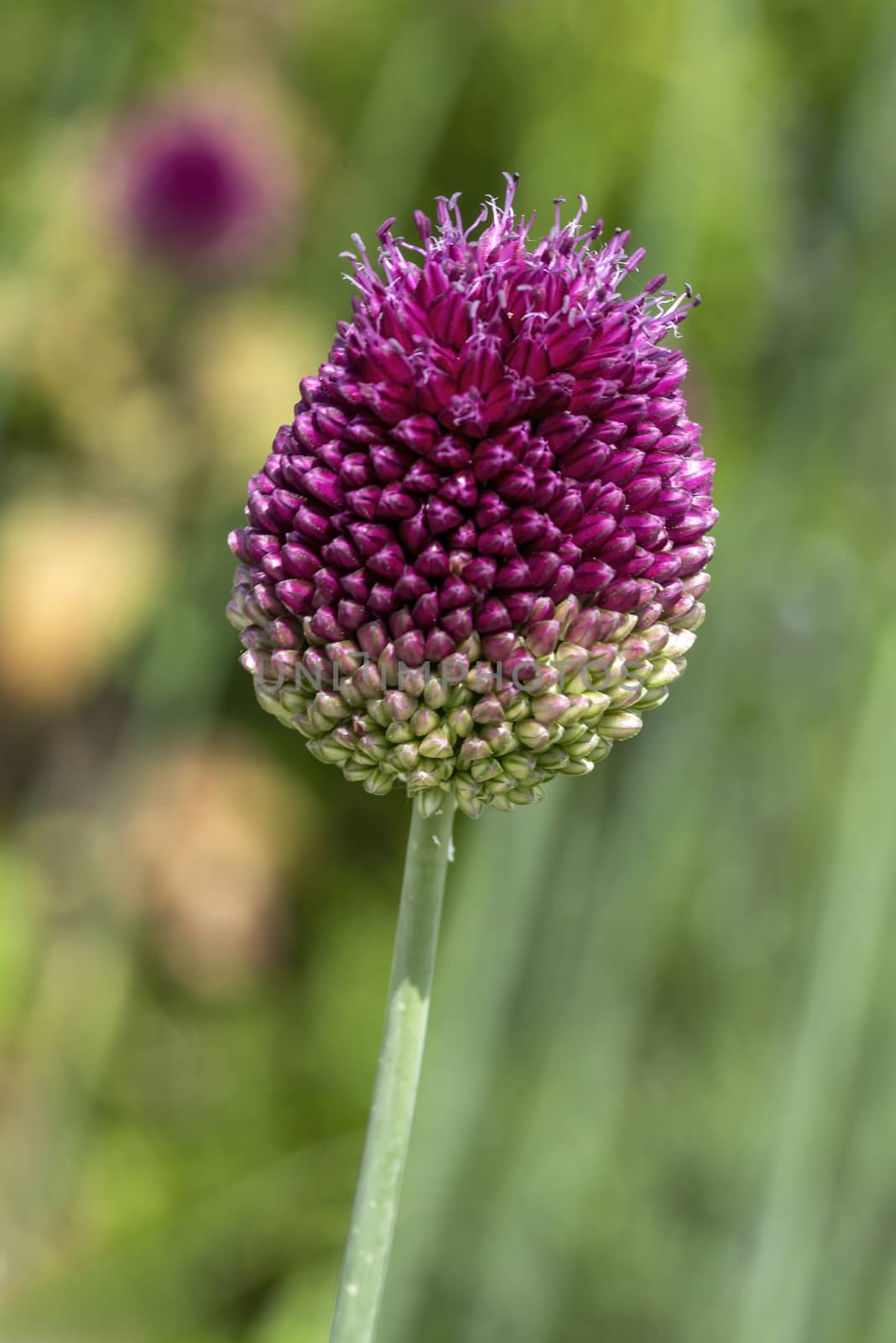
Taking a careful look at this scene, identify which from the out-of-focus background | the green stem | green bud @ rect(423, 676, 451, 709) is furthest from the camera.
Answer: the out-of-focus background

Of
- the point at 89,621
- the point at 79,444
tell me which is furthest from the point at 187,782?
the point at 79,444

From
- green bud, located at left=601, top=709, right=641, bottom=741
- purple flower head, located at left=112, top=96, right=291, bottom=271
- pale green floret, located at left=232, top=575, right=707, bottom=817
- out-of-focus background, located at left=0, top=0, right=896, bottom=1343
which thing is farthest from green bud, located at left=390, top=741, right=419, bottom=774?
purple flower head, located at left=112, top=96, right=291, bottom=271

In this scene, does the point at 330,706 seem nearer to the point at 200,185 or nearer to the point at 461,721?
the point at 461,721

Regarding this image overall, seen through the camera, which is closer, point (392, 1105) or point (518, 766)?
point (392, 1105)

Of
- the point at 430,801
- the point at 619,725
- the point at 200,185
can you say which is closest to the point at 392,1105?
the point at 430,801

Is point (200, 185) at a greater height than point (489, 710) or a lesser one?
greater

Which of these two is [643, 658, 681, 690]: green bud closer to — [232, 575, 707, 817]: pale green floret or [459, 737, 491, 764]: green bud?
[232, 575, 707, 817]: pale green floret
